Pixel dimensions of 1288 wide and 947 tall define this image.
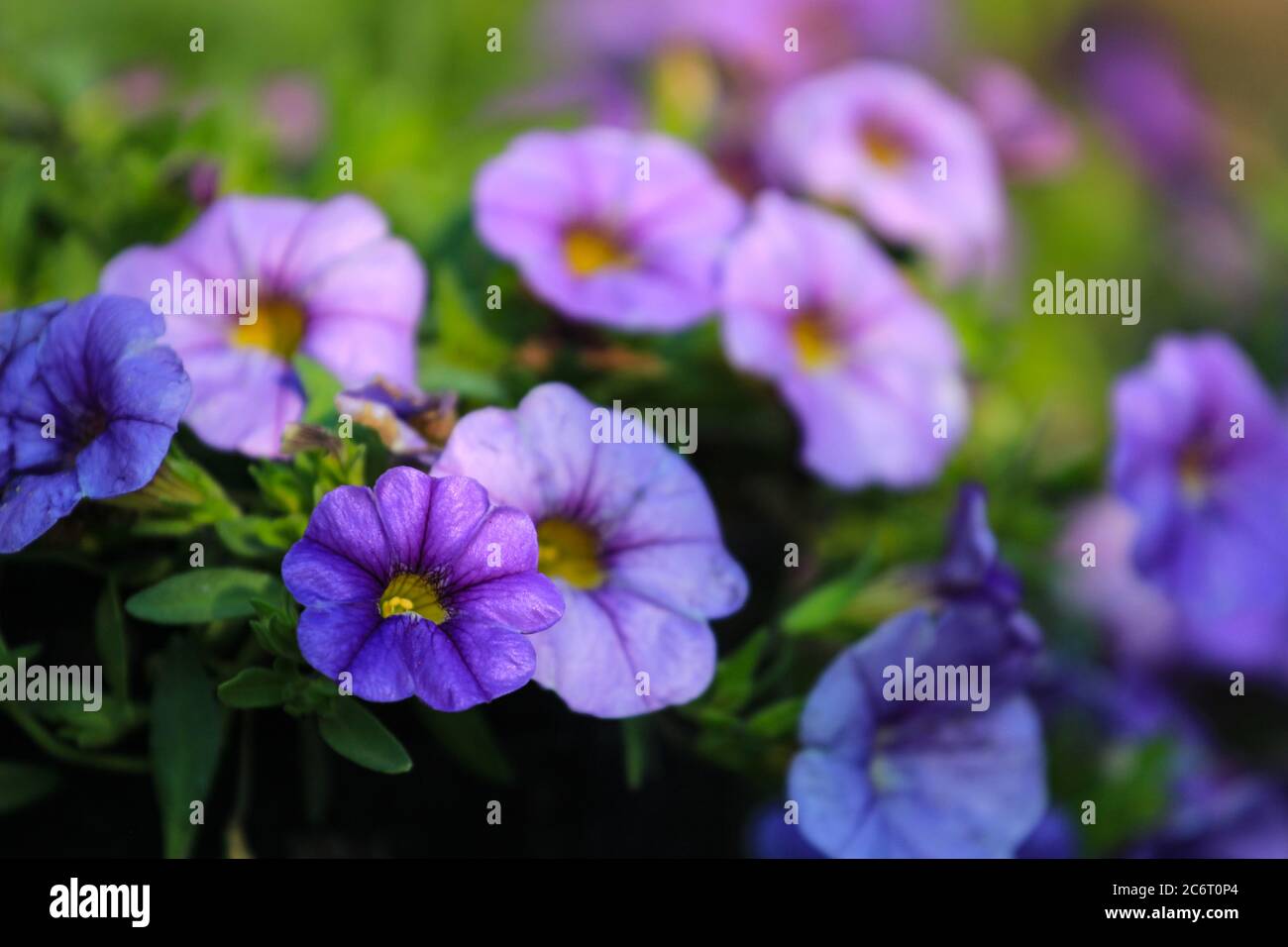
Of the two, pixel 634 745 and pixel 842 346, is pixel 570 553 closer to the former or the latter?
pixel 634 745

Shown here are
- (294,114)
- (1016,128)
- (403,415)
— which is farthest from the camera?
(294,114)

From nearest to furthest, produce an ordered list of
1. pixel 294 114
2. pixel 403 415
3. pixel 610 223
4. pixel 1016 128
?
pixel 403 415 < pixel 610 223 < pixel 1016 128 < pixel 294 114

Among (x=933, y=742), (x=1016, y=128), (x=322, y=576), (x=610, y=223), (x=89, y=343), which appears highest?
(x=1016, y=128)

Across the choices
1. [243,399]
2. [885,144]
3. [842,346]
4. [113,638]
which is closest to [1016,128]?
[885,144]

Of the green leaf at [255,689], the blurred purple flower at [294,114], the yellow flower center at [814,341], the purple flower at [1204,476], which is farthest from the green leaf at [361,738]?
the blurred purple flower at [294,114]

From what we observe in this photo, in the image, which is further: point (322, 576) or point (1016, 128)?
point (1016, 128)

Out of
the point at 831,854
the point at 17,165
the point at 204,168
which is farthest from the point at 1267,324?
the point at 17,165

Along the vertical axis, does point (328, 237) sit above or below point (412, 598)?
above

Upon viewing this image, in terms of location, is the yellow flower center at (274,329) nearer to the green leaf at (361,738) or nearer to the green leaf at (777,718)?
the green leaf at (361,738)

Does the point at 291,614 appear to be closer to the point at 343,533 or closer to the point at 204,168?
the point at 343,533
